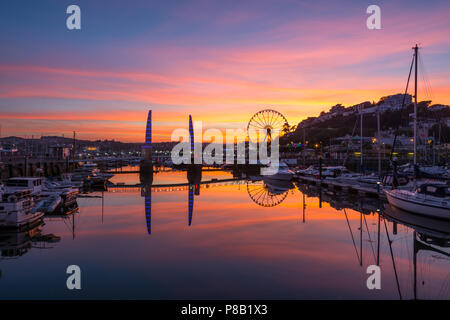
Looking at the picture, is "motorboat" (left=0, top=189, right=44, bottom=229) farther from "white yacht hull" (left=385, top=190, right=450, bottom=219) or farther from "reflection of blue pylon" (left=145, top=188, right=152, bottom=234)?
"white yacht hull" (left=385, top=190, right=450, bottom=219)

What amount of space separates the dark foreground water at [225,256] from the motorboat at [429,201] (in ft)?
6.37

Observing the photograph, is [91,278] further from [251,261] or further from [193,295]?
[251,261]

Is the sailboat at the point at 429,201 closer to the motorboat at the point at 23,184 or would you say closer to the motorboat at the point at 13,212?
the motorboat at the point at 13,212

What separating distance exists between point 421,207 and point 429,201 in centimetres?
71

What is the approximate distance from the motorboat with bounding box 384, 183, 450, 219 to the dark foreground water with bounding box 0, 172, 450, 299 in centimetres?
194

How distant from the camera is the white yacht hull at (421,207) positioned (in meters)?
21.8

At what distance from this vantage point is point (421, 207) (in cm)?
2306

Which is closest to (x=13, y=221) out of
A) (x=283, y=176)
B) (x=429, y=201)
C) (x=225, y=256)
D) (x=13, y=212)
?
(x=13, y=212)

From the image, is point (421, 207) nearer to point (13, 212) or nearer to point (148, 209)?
point (148, 209)

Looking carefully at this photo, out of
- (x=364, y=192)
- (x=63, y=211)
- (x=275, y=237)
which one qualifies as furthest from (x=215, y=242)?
(x=364, y=192)

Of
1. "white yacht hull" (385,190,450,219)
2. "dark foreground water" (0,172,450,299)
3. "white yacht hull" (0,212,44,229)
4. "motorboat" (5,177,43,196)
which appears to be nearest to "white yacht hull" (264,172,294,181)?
"dark foreground water" (0,172,450,299)

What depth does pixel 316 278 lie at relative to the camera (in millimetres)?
13289
